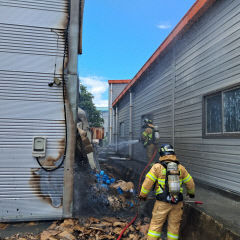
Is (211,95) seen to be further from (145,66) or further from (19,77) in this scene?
(145,66)

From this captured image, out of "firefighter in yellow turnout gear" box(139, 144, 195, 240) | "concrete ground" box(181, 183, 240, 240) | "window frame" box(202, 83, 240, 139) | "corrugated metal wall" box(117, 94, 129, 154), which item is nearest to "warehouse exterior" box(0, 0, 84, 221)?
"firefighter in yellow turnout gear" box(139, 144, 195, 240)

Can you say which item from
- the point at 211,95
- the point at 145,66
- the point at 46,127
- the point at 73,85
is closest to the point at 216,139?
the point at 211,95

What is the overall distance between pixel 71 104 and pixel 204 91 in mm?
3869

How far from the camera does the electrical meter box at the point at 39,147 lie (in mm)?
4414

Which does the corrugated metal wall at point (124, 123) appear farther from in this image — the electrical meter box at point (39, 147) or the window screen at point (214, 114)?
the electrical meter box at point (39, 147)

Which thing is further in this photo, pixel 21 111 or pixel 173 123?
pixel 173 123

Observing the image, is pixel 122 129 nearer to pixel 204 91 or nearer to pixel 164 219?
pixel 204 91

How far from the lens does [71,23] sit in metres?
4.68

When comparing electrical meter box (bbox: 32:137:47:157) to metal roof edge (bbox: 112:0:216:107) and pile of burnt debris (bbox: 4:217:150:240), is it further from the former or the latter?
metal roof edge (bbox: 112:0:216:107)

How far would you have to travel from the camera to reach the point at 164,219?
336cm

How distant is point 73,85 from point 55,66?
21.6 inches

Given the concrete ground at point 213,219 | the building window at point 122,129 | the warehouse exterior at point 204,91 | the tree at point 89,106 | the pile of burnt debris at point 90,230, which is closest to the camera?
the concrete ground at point 213,219

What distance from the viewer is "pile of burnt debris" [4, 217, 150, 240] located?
380cm

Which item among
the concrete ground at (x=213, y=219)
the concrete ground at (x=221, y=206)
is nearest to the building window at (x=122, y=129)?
the concrete ground at (x=221, y=206)
